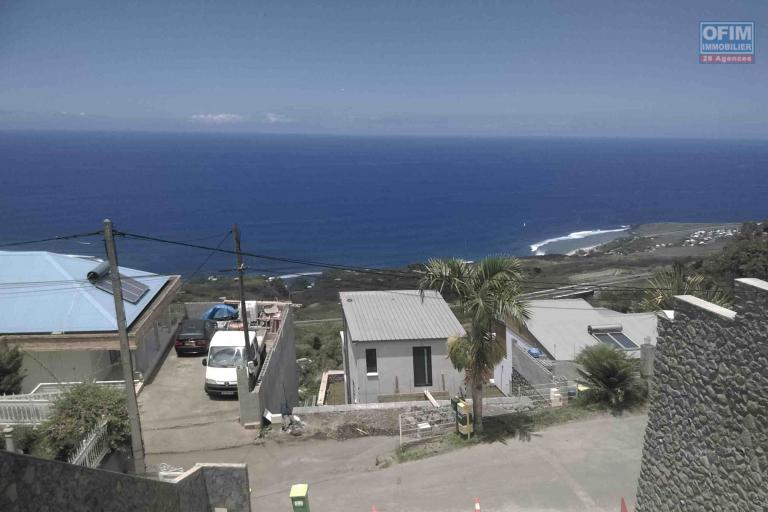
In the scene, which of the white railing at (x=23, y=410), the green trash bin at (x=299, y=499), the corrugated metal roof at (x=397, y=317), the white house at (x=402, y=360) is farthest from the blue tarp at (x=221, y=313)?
the green trash bin at (x=299, y=499)

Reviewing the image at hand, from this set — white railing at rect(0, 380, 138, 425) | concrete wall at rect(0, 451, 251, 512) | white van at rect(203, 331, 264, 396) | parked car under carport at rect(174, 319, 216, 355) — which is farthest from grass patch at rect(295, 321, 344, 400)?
concrete wall at rect(0, 451, 251, 512)

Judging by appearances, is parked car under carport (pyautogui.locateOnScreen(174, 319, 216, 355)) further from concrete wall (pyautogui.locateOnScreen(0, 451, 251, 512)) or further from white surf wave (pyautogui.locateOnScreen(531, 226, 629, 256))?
white surf wave (pyautogui.locateOnScreen(531, 226, 629, 256))

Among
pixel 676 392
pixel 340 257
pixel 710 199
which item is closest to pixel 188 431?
pixel 676 392

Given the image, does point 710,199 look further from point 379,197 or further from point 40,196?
point 40,196

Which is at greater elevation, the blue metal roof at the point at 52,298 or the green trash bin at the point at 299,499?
the blue metal roof at the point at 52,298

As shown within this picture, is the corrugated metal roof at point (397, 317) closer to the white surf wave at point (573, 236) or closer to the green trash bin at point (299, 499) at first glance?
the green trash bin at point (299, 499)

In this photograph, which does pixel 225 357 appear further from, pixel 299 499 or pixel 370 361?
pixel 299 499
